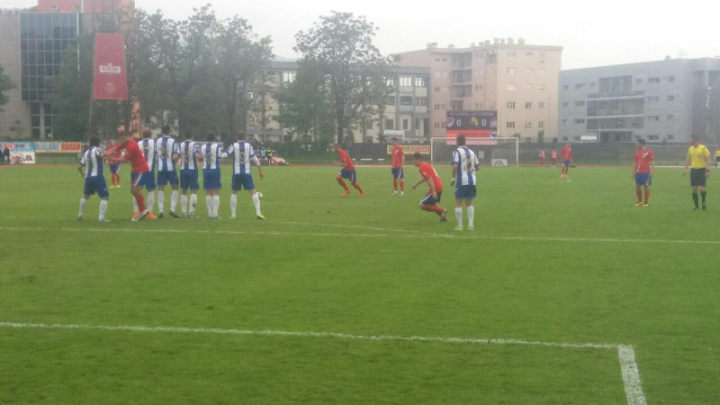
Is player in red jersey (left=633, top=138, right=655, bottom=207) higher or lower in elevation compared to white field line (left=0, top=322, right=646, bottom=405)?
higher

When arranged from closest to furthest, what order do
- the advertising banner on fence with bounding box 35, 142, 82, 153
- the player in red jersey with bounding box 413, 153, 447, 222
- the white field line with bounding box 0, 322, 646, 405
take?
the white field line with bounding box 0, 322, 646, 405 < the player in red jersey with bounding box 413, 153, 447, 222 < the advertising banner on fence with bounding box 35, 142, 82, 153

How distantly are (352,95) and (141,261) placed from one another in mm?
81611

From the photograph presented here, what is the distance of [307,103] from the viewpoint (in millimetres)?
100500

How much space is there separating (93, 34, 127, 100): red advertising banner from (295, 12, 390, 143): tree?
46.1 meters

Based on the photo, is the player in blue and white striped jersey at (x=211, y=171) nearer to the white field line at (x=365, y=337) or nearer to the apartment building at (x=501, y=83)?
the white field line at (x=365, y=337)

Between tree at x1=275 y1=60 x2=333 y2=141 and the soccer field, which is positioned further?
tree at x1=275 y1=60 x2=333 y2=141

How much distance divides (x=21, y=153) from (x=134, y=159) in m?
53.2

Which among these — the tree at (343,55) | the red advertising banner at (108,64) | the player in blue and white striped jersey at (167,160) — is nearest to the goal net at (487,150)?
the tree at (343,55)

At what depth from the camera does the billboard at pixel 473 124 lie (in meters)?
81.7

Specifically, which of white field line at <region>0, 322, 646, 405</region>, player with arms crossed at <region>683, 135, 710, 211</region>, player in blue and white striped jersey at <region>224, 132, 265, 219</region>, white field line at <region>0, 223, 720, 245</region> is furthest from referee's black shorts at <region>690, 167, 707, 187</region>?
white field line at <region>0, 322, 646, 405</region>

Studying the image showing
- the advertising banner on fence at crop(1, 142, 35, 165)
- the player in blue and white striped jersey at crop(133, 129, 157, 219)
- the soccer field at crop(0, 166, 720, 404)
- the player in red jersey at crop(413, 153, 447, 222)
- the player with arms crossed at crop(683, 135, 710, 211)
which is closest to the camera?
the soccer field at crop(0, 166, 720, 404)

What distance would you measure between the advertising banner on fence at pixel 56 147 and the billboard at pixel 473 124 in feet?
107

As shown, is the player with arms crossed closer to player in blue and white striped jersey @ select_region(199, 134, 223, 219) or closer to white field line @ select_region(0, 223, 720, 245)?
white field line @ select_region(0, 223, 720, 245)

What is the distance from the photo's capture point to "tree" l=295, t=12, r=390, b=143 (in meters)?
93.2
